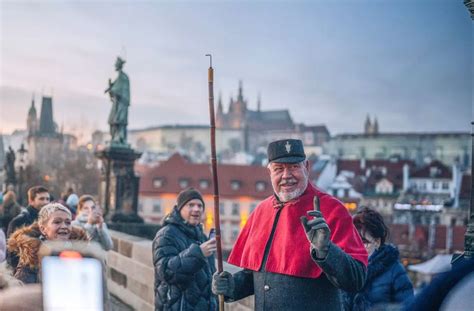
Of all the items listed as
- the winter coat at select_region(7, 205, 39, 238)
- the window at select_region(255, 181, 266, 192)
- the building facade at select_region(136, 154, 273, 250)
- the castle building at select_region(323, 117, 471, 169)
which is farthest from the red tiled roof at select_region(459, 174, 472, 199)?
the castle building at select_region(323, 117, 471, 169)

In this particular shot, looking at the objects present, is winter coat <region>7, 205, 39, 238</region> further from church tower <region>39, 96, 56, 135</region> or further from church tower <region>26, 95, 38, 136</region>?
church tower <region>39, 96, 56, 135</region>

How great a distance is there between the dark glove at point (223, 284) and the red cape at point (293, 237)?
130 mm

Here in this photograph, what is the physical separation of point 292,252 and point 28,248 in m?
1.50

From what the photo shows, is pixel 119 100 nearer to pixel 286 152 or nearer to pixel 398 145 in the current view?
pixel 286 152

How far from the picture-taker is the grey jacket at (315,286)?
2.84m

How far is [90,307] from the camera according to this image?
188 centimetres

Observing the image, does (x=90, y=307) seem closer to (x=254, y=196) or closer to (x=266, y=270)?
(x=266, y=270)

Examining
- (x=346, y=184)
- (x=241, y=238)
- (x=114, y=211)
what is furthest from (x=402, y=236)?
(x=241, y=238)

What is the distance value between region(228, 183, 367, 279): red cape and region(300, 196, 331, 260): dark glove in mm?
287

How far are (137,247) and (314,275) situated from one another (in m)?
5.56

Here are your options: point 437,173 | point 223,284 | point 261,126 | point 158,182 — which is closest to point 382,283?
point 223,284

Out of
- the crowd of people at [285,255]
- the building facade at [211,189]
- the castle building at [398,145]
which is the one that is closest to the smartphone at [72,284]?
the crowd of people at [285,255]

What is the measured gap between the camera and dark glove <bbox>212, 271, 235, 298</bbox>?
3.36 m

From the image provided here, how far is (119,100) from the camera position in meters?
14.5
